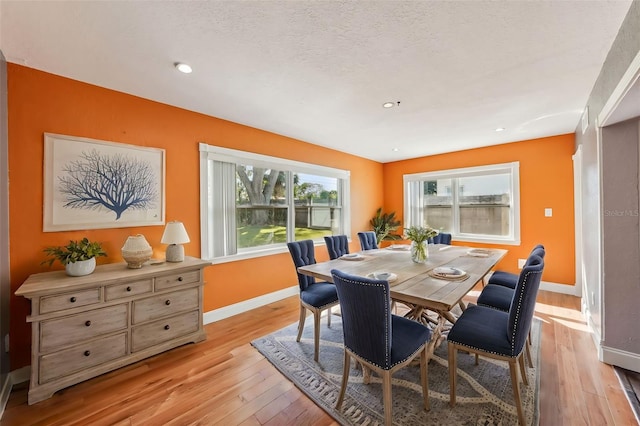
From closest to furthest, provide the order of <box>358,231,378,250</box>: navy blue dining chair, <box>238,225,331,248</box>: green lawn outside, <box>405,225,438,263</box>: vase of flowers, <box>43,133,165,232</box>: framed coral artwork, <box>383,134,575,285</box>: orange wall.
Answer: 1. <box>43,133,165,232</box>: framed coral artwork
2. <box>405,225,438,263</box>: vase of flowers
3. <box>238,225,331,248</box>: green lawn outside
4. <box>358,231,378,250</box>: navy blue dining chair
5. <box>383,134,575,285</box>: orange wall

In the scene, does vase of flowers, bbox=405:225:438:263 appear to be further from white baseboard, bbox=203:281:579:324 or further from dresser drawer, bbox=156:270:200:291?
dresser drawer, bbox=156:270:200:291

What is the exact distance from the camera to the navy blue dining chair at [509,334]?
158 cm

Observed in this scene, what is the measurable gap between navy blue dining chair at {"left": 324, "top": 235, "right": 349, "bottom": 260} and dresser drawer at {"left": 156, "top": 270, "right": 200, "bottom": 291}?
4.98ft

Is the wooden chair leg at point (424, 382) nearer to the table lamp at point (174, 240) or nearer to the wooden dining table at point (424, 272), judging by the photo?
the wooden dining table at point (424, 272)

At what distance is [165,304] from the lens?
2.37m

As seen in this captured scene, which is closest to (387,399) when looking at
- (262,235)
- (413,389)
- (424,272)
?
(413,389)

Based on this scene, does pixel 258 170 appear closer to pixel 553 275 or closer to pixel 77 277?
pixel 77 277

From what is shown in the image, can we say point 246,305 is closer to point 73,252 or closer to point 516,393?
point 73,252

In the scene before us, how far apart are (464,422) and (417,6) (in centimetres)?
252

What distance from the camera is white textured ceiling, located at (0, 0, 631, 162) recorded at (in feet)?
4.97

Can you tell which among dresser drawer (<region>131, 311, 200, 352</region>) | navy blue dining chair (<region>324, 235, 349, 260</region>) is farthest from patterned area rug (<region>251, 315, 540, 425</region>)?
navy blue dining chair (<region>324, 235, 349, 260</region>)

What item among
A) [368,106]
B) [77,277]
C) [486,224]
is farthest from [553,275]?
[77,277]

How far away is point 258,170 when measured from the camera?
3.73 meters

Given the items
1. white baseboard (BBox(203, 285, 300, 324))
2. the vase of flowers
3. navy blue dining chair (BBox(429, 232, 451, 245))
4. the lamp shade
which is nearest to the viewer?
the lamp shade
